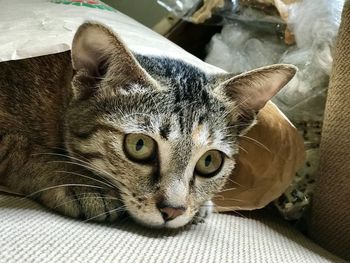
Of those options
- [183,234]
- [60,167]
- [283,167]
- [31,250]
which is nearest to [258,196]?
[283,167]

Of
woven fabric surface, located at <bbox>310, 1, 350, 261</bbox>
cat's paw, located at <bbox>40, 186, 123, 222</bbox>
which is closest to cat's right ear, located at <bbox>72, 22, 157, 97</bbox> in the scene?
cat's paw, located at <bbox>40, 186, 123, 222</bbox>

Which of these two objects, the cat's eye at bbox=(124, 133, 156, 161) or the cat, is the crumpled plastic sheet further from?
the cat's eye at bbox=(124, 133, 156, 161)

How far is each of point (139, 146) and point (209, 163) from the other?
186 mm

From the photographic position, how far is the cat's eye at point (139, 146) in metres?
1.03

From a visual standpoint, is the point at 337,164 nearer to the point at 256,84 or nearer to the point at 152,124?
the point at 256,84

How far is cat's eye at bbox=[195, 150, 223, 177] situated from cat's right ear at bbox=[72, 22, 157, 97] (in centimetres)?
19

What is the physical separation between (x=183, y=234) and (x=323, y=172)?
0.45 meters

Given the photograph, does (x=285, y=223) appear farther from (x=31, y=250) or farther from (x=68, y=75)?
(x=31, y=250)

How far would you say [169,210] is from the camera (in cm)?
100

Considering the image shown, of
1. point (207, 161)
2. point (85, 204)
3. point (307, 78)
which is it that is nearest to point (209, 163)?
point (207, 161)

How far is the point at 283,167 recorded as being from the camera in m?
1.29

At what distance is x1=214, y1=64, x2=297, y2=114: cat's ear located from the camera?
3.71 feet

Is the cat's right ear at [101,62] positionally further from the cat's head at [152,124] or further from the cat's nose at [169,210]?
the cat's nose at [169,210]

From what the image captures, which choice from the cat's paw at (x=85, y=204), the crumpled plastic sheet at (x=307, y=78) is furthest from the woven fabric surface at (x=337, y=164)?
the cat's paw at (x=85, y=204)
